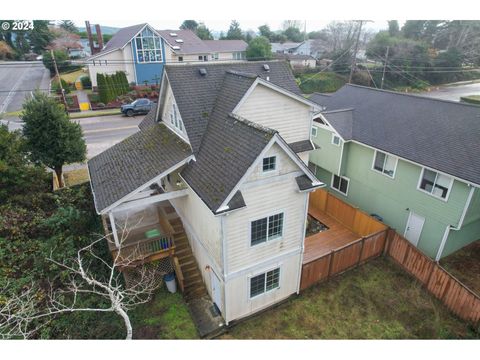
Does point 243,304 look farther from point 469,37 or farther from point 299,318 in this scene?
point 469,37

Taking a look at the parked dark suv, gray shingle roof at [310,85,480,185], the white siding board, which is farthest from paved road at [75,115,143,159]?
gray shingle roof at [310,85,480,185]

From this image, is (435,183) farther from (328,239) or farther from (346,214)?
(328,239)

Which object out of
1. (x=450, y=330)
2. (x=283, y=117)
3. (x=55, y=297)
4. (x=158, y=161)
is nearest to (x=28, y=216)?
(x=55, y=297)

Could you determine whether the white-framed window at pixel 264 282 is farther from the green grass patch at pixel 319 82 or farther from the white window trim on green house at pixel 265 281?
the green grass patch at pixel 319 82

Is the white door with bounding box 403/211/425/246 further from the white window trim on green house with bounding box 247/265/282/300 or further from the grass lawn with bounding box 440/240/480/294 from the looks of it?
the white window trim on green house with bounding box 247/265/282/300

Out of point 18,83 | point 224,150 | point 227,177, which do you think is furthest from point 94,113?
point 227,177
